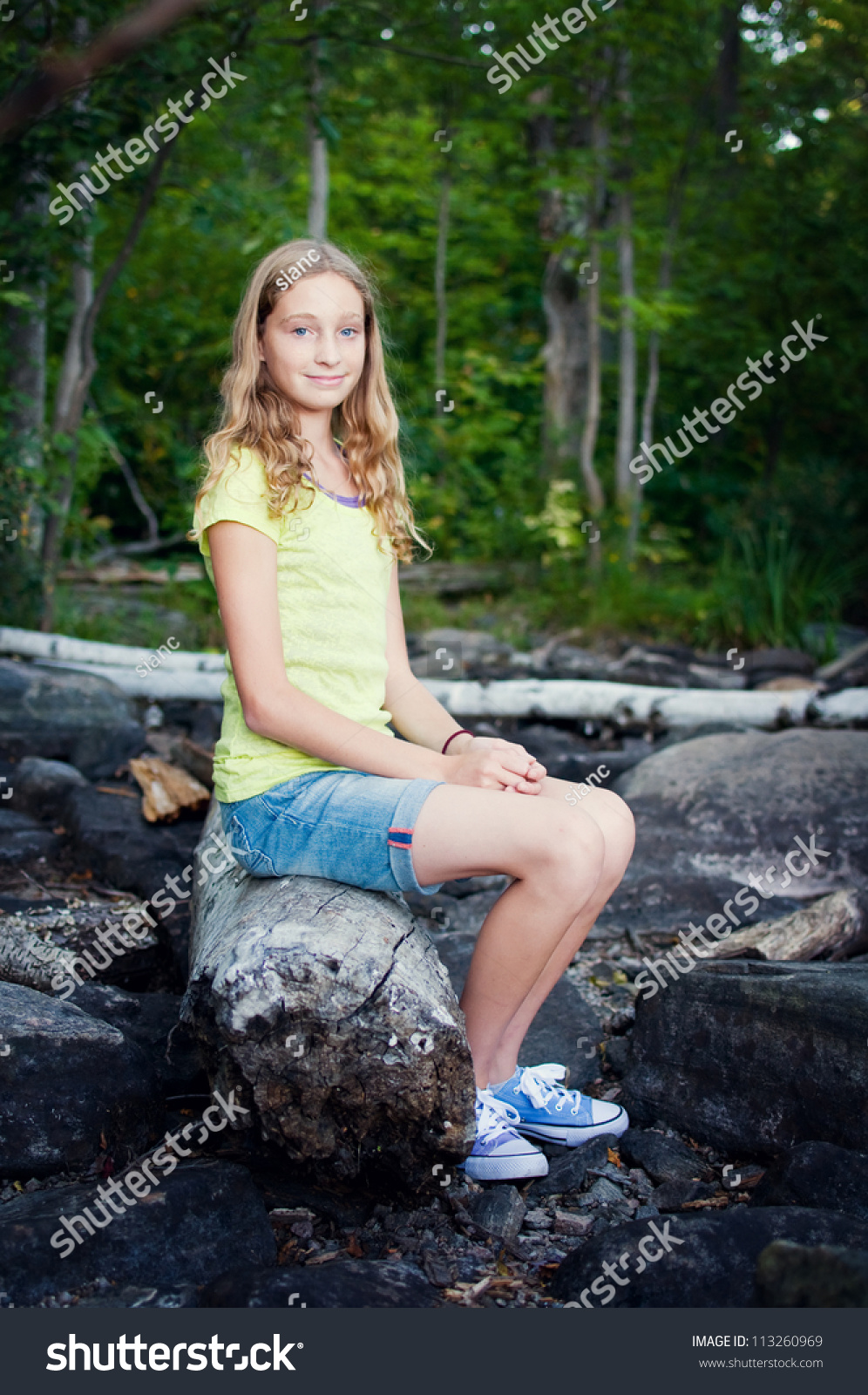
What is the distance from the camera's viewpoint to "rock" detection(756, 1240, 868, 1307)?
159 cm

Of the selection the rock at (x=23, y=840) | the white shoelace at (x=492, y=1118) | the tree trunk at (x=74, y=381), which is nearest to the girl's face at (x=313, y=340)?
the white shoelace at (x=492, y=1118)

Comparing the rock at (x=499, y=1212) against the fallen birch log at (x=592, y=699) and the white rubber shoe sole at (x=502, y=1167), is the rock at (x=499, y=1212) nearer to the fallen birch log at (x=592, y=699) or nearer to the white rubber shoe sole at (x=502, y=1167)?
the white rubber shoe sole at (x=502, y=1167)

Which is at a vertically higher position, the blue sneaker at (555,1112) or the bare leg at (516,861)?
the bare leg at (516,861)

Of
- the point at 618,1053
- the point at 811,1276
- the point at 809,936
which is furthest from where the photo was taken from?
the point at 809,936

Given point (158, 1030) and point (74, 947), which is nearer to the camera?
point (158, 1030)

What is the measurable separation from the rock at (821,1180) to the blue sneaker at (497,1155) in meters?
0.48

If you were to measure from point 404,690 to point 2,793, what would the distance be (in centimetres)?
217

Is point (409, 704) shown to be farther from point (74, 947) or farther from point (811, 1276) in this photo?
point (811, 1276)

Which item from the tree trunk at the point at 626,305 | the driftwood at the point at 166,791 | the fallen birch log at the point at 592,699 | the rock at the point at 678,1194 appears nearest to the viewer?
the rock at the point at 678,1194

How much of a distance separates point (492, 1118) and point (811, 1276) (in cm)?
88

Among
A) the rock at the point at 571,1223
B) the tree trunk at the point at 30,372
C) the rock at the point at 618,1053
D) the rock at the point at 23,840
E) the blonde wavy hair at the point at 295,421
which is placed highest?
the tree trunk at the point at 30,372

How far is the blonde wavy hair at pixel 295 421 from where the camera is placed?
99.7 inches

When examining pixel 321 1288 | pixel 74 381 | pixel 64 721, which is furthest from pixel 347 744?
pixel 74 381

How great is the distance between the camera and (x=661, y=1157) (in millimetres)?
2475
